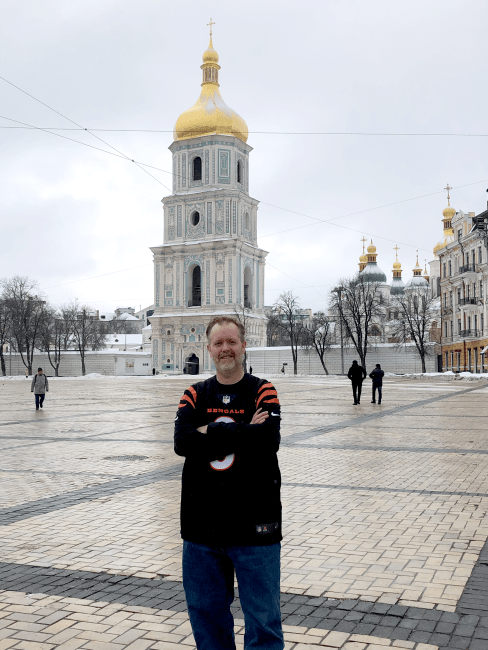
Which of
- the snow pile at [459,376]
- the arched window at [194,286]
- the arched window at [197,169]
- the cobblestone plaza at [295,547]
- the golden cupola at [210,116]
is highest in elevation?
the golden cupola at [210,116]

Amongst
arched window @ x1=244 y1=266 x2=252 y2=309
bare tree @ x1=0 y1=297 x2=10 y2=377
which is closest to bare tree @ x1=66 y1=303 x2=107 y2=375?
bare tree @ x1=0 y1=297 x2=10 y2=377

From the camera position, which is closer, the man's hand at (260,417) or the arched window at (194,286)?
the man's hand at (260,417)

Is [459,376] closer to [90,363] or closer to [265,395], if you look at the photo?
[90,363]

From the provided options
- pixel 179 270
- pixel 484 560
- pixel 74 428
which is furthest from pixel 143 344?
pixel 484 560

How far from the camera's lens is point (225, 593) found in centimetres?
310

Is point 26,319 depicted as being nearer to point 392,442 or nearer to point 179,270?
point 179,270

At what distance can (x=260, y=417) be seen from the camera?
10.0 feet

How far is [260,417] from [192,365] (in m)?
68.5

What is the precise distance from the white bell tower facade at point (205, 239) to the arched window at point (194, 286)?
111 millimetres

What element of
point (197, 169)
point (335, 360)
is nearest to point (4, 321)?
point (197, 169)

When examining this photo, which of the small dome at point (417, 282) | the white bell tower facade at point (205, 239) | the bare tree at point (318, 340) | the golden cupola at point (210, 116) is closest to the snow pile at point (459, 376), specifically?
the bare tree at point (318, 340)

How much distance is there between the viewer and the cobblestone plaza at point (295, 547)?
165 inches

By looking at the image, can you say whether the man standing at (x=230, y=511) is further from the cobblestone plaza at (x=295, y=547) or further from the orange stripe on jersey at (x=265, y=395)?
the cobblestone plaza at (x=295, y=547)

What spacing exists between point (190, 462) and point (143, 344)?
410 feet
